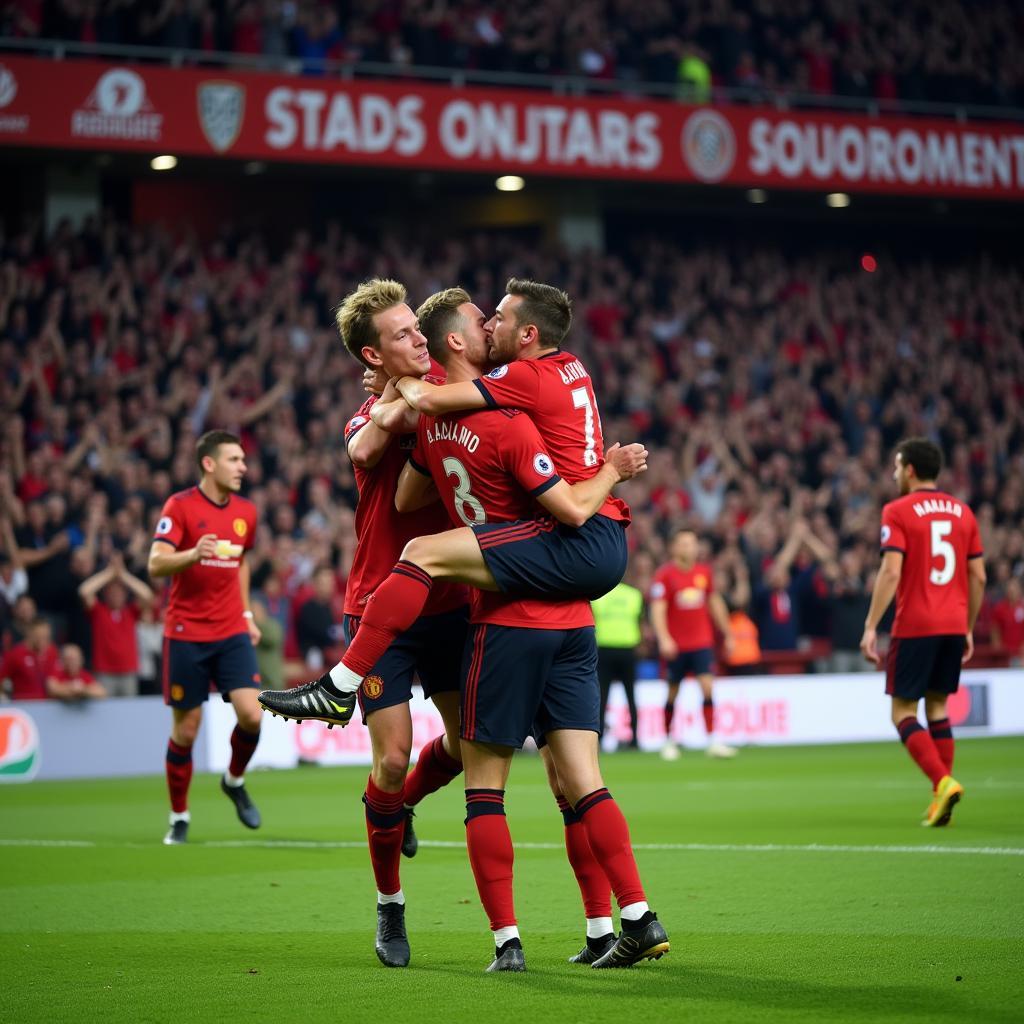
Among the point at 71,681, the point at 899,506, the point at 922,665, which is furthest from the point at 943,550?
the point at 71,681

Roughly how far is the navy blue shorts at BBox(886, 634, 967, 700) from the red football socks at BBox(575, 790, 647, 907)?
217 inches

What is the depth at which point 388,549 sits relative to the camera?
670 cm

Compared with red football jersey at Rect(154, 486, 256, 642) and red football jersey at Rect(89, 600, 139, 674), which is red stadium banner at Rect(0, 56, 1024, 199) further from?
red football jersey at Rect(154, 486, 256, 642)

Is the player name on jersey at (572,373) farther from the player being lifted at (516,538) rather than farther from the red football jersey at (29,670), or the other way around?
the red football jersey at (29,670)

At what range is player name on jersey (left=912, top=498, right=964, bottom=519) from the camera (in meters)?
11.1

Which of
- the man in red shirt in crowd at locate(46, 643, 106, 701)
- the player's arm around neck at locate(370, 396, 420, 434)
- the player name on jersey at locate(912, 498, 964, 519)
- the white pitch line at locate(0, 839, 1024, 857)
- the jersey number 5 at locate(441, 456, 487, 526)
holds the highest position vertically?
the player's arm around neck at locate(370, 396, 420, 434)

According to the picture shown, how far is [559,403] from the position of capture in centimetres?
609

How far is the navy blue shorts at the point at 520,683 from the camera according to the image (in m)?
5.92

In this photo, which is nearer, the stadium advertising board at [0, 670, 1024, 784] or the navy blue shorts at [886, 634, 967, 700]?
the navy blue shorts at [886, 634, 967, 700]

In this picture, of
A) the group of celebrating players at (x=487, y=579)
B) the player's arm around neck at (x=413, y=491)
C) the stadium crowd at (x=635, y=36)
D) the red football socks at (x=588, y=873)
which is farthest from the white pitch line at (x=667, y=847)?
the stadium crowd at (x=635, y=36)

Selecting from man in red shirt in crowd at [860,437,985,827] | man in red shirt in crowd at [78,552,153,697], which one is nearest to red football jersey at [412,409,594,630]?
man in red shirt in crowd at [860,437,985,827]

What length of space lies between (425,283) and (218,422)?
5088 millimetres

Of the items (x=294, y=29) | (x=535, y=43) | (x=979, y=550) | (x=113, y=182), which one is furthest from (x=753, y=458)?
(x=979, y=550)

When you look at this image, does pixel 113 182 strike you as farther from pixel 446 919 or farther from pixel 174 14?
pixel 446 919
